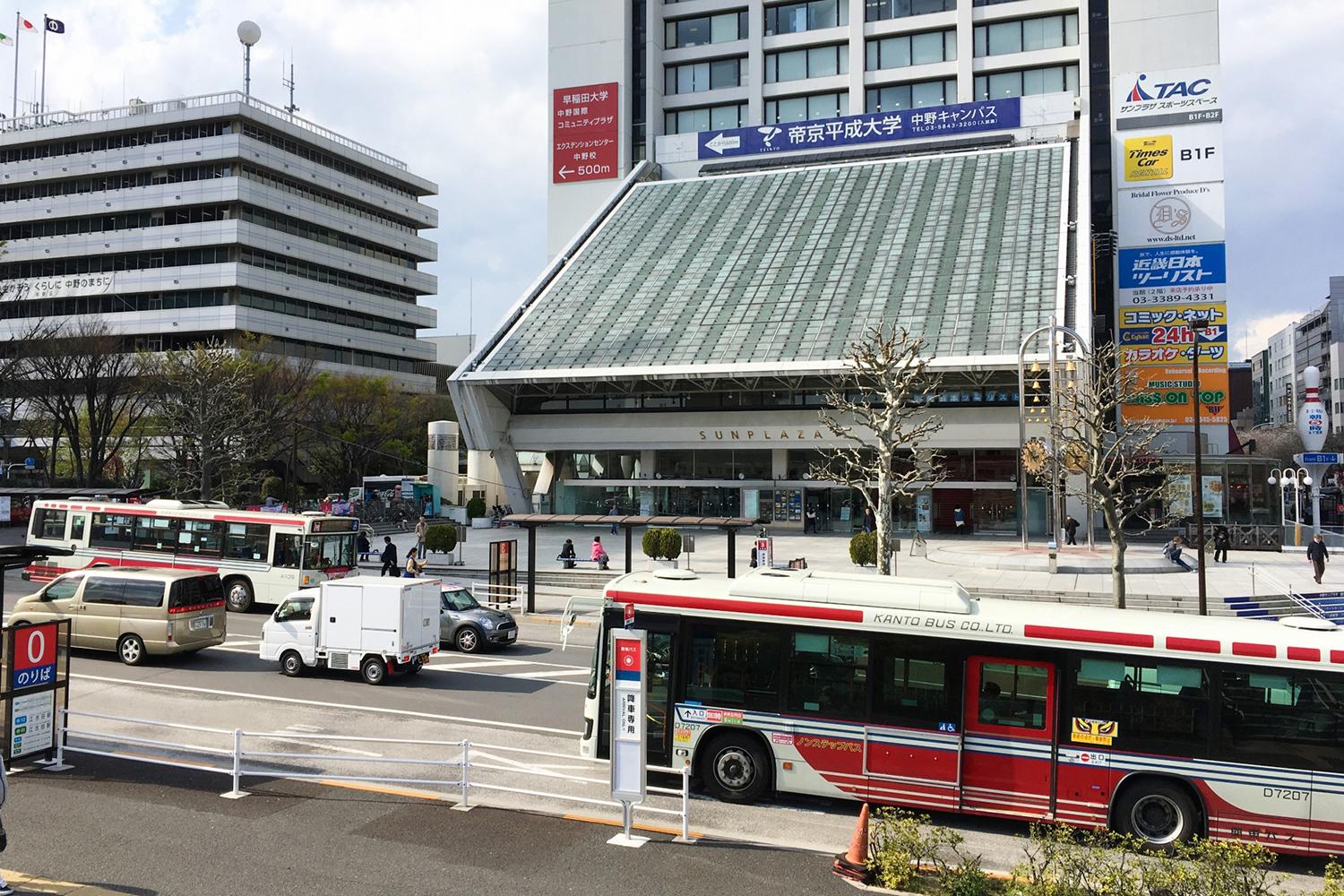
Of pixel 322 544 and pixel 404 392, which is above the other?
pixel 404 392

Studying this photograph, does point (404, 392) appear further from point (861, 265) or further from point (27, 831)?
point (27, 831)

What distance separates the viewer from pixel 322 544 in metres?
28.2

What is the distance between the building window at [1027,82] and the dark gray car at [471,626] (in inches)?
2402

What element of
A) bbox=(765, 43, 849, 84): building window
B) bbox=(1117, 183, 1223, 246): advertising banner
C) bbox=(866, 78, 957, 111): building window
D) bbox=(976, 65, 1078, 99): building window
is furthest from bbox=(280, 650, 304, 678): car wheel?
bbox=(765, 43, 849, 84): building window

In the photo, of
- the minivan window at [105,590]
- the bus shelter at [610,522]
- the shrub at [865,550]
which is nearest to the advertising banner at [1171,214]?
the shrub at [865,550]

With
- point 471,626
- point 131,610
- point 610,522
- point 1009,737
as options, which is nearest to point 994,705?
point 1009,737

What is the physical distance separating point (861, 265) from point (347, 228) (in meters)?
50.7

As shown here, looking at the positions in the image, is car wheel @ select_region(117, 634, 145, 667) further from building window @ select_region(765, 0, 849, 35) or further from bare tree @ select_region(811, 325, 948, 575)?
building window @ select_region(765, 0, 849, 35)

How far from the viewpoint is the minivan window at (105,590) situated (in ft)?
65.8

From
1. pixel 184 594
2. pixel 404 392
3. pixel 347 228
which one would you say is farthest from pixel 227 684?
pixel 347 228

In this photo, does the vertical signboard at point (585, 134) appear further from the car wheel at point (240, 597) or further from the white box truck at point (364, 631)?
the white box truck at point (364, 631)

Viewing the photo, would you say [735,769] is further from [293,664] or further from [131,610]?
[131,610]

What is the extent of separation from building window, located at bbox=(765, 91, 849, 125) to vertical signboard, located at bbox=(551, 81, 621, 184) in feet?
39.5

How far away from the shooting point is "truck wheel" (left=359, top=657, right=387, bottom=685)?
739 inches
